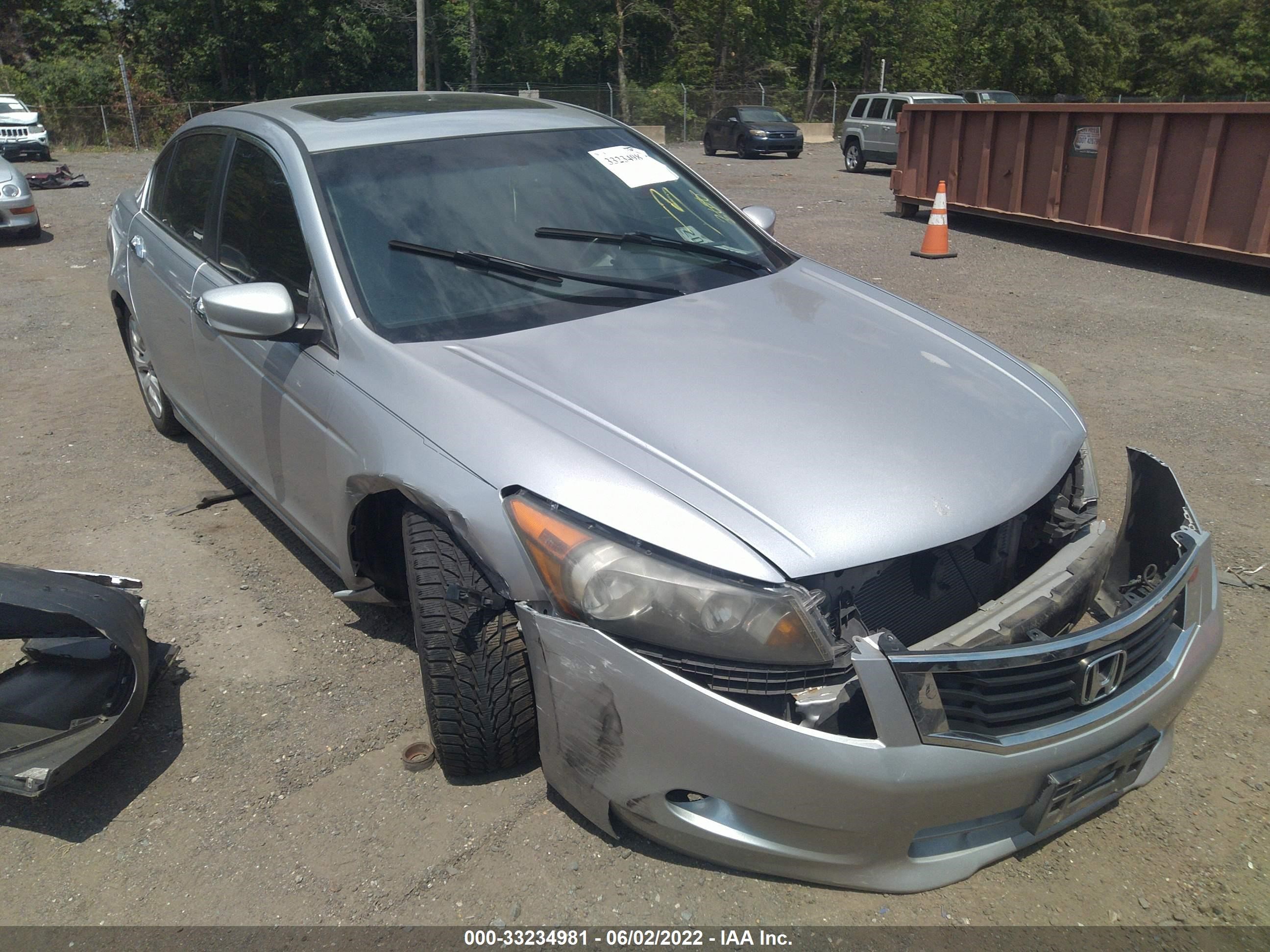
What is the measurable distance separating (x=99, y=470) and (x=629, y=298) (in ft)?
10.8

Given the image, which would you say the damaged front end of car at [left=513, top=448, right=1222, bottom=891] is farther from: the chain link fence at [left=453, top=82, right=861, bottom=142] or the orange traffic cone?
the chain link fence at [left=453, top=82, right=861, bottom=142]

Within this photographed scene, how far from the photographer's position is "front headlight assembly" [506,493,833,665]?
1.97 metres

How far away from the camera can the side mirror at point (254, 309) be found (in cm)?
279

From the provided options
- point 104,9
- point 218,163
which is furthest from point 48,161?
point 218,163

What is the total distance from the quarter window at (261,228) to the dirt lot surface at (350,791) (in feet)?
3.91

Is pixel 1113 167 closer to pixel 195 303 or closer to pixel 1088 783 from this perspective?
pixel 195 303

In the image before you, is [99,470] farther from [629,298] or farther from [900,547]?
[900,547]

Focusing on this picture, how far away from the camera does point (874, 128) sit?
2205cm

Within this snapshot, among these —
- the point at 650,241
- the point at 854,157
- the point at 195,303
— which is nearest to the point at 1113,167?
the point at 650,241

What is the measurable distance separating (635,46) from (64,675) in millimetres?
52214

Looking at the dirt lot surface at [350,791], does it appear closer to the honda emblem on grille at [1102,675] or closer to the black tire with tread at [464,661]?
the black tire with tread at [464,661]

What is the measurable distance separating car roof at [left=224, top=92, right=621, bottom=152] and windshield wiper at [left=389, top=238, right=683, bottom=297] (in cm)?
57

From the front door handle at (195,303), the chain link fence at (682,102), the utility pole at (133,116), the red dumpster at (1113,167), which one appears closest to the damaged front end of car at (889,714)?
the front door handle at (195,303)

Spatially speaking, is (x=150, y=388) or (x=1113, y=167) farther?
(x=1113, y=167)
